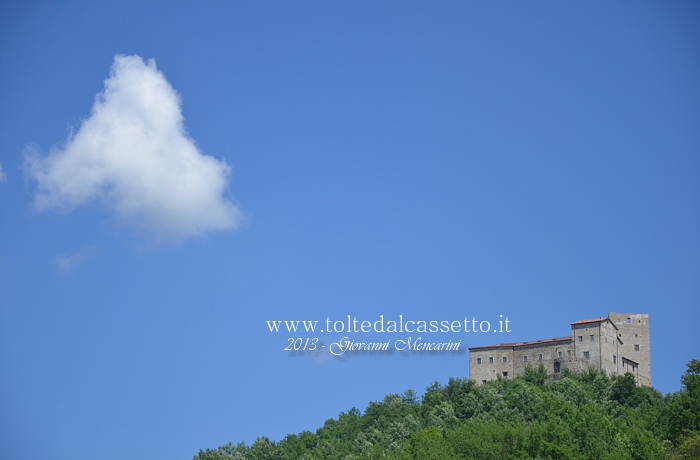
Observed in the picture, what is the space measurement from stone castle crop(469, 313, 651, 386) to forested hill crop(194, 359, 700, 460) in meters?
1.65

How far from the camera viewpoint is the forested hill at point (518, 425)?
68.7m

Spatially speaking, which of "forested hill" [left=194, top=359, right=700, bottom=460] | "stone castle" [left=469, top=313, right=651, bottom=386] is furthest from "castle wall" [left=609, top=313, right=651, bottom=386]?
"forested hill" [left=194, top=359, right=700, bottom=460]

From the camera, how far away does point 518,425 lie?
7519cm

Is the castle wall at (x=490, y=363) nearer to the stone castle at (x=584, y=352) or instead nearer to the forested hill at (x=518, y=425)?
the stone castle at (x=584, y=352)

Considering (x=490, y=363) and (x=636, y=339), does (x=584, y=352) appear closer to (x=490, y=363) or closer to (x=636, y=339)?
(x=636, y=339)

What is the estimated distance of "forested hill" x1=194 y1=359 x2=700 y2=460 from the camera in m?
68.7

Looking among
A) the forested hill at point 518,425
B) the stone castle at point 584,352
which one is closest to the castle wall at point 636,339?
the stone castle at point 584,352

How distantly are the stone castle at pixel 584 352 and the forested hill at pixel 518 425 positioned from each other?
1.65 m

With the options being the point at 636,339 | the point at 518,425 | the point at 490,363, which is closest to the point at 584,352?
the point at 636,339

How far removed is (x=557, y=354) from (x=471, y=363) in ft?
26.0

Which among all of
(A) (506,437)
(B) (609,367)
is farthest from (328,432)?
(A) (506,437)

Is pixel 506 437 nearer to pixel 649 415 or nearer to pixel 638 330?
pixel 649 415

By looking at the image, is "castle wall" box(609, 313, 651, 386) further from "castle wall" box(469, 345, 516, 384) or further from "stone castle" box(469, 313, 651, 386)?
"castle wall" box(469, 345, 516, 384)

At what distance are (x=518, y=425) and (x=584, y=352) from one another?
2960cm
